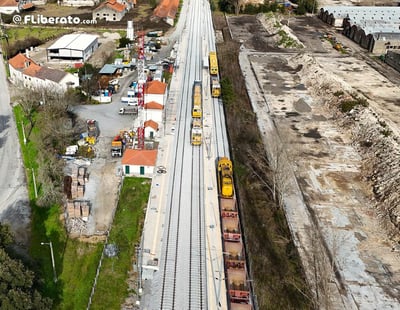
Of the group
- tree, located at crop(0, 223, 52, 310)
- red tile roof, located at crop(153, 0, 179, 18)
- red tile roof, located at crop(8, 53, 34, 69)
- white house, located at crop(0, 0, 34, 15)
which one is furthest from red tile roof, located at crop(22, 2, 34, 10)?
tree, located at crop(0, 223, 52, 310)

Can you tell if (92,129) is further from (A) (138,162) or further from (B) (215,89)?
(B) (215,89)

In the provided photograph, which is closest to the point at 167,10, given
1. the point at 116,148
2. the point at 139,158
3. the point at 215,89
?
the point at 215,89

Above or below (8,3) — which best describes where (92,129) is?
below

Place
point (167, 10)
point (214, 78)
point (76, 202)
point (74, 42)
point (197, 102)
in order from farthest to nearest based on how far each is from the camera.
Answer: point (167, 10) → point (74, 42) → point (214, 78) → point (197, 102) → point (76, 202)

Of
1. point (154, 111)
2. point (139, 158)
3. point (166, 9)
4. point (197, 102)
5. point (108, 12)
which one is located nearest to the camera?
point (139, 158)

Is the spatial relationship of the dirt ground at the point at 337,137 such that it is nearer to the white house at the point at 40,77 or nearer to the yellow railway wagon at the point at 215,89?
the yellow railway wagon at the point at 215,89

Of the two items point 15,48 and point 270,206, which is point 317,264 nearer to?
point 270,206

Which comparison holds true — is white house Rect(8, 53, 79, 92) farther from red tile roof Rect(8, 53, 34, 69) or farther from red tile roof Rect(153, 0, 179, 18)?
red tile roof Rect(153, 0, 179, 18)
